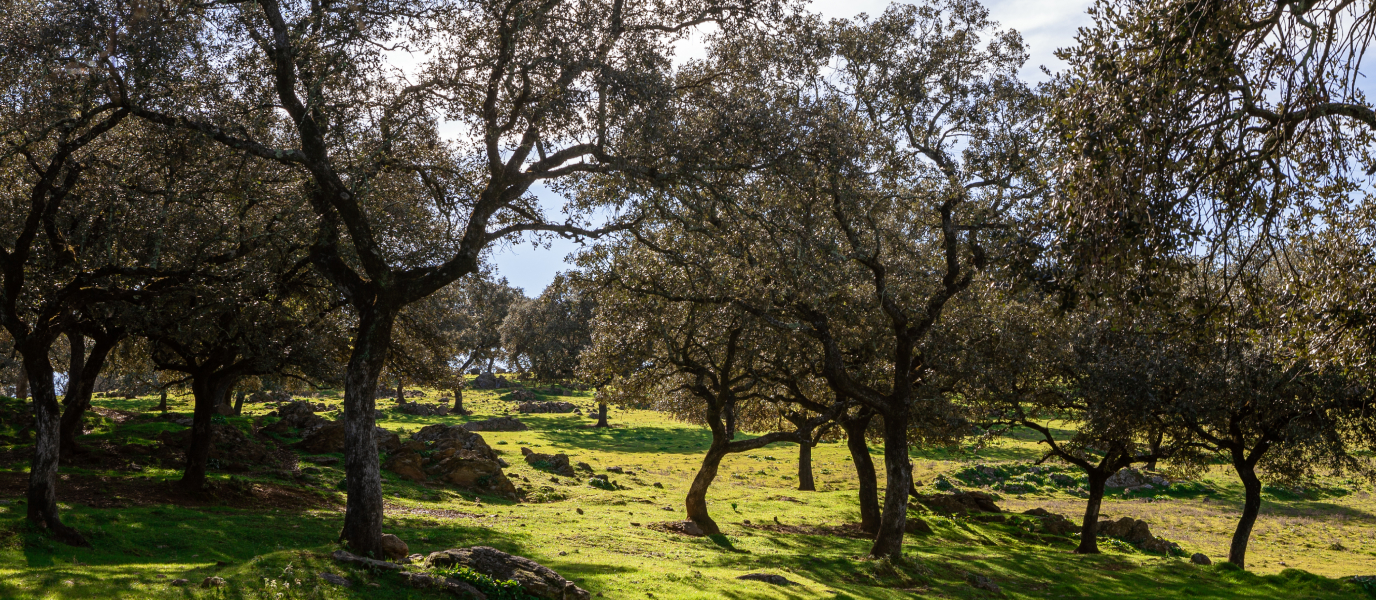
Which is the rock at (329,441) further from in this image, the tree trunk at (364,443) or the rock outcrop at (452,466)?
the tree trunk at (364,443)

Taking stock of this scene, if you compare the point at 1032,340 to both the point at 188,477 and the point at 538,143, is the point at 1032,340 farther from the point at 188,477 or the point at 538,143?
the point at 188,477

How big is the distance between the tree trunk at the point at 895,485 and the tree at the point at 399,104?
1090 centimetres

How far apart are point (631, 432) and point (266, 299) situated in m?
54.2

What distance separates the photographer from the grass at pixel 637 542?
44.4 feet

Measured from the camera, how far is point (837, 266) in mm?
20219

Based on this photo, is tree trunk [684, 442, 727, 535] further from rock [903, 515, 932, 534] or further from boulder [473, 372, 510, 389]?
boulder [473, 372, 510, 389]

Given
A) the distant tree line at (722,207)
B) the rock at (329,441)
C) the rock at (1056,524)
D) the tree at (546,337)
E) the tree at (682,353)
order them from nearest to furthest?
the distant tree line at (722,207) → the tree at (682,353) → the rock at (1056,524) → the rock at (329,441) → the tree at (546,337)

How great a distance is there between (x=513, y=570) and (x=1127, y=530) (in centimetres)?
3172

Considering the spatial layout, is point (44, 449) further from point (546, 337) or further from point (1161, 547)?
point (546, 337)

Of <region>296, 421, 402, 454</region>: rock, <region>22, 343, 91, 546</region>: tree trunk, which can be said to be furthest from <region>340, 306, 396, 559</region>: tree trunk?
<region>296, 421, 402, 454</region>: rock

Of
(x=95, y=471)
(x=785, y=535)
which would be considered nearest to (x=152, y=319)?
(x=95, y=471)

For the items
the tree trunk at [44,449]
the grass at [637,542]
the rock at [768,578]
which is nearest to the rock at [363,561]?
the grass at [637,542]

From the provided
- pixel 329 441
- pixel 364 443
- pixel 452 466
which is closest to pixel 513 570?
pixel 364 443

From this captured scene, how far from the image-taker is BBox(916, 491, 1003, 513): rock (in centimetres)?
3897
